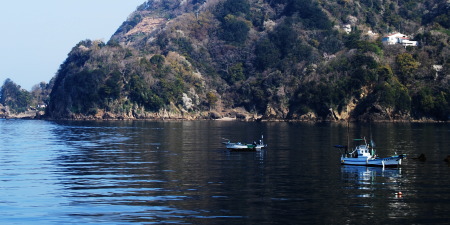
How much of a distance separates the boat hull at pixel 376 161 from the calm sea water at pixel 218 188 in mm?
785

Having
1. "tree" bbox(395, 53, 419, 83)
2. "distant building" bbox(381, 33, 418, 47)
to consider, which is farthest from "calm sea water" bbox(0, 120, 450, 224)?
"distant building" bbox(381, 33, 418, 47)

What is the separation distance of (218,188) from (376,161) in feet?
64.2

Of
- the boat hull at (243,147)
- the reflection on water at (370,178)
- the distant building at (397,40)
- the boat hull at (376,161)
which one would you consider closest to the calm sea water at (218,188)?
the reflection on water at (370,178)

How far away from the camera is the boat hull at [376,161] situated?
54000 mm

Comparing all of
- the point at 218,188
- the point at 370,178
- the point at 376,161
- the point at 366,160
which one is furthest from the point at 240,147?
the point at 218,188

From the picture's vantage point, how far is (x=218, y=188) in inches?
1665

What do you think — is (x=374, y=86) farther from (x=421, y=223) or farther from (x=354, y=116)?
(x=421, y=223)

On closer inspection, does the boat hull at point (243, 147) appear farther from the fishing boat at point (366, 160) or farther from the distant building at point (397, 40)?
the distant building at point (397, 40)

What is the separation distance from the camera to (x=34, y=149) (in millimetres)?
78938

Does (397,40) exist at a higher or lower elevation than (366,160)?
higher

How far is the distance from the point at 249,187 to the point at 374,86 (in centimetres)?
13522

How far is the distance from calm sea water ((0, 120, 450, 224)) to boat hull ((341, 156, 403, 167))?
2.57 ft

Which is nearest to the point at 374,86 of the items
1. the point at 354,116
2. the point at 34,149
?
the point at 354,116

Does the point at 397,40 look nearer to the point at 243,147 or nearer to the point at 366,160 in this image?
the point at 243,147
